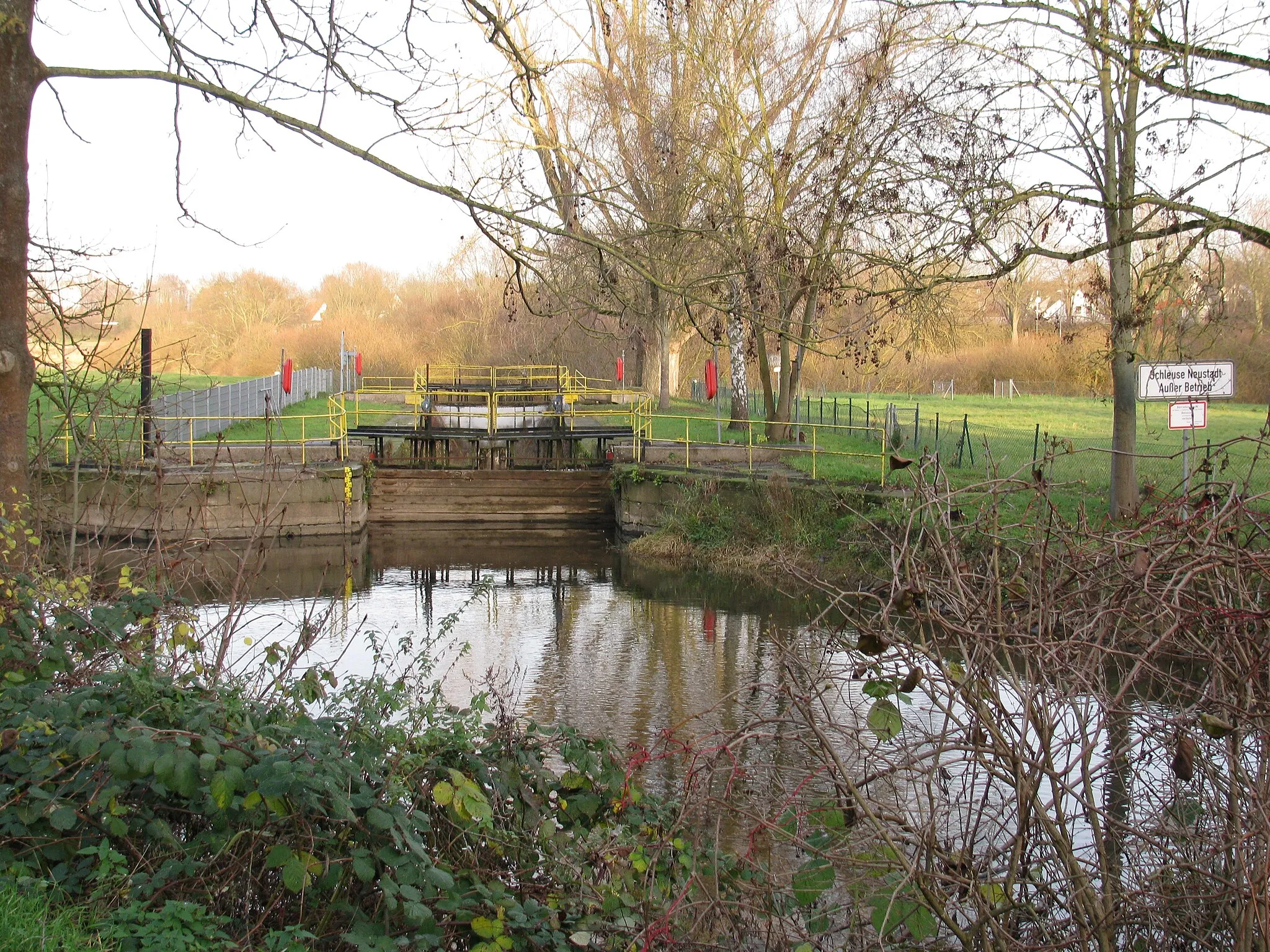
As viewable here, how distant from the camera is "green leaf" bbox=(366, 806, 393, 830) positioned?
4070 millimetres

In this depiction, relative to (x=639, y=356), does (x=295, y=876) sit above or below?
below

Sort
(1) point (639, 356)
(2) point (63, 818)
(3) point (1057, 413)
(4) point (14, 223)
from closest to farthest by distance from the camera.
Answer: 1. (2) point (63, 818)
2. (4) point (14, 223)
3. (1) point (639, 356)
4. (3) point (1057, 413)

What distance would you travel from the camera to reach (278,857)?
4.14m

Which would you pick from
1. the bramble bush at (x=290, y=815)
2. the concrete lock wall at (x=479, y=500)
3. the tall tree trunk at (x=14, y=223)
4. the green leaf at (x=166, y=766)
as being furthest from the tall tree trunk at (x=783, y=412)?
the green leaf at (x=166, y=766)

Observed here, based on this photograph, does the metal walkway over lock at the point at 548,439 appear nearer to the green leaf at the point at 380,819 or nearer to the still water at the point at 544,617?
the still water at the point at 544,617

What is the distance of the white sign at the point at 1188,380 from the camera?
525 inches

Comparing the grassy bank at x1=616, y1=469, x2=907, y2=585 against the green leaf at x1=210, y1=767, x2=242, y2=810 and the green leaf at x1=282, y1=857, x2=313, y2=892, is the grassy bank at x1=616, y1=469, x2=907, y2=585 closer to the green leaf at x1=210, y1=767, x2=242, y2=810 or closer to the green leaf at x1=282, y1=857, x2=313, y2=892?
the green leaf at x1=282, y1=857, x2=313, y2=892

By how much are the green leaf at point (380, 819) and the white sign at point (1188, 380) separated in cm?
1192

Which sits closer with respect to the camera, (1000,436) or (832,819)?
(832,819)

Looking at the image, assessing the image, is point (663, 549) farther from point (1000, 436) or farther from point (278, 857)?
point (278, 857)

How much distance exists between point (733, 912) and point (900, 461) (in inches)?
92.5

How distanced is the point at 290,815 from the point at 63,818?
2.51 ft

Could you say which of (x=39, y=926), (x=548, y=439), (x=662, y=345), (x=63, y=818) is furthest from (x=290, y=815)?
(x=662, y=345)

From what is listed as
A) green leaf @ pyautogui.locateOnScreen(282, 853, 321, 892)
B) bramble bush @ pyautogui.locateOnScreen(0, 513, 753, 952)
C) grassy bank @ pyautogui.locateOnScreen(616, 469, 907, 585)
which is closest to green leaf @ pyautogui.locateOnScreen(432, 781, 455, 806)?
bramble bush @ pyautogui.locateOnScreen(0, 513, 753, 952)
